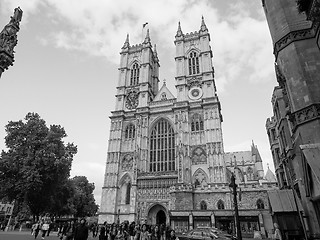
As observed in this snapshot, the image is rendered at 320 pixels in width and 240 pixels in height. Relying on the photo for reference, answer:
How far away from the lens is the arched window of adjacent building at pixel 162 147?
37.8 meters

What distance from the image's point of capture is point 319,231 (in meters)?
11.6

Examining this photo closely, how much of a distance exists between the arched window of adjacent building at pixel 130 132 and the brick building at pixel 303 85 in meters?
28.7

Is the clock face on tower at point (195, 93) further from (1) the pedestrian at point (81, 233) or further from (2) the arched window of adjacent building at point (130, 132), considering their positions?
(1) the pedestrian at point (81, 233)

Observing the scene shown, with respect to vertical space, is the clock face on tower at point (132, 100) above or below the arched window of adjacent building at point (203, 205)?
above

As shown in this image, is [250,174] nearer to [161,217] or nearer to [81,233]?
[161,217]

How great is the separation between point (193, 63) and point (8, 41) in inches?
1500

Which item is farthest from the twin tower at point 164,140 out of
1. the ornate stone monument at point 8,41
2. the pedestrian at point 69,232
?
the ornate stone monument at point 8,41

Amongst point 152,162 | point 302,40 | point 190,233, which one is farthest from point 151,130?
point 302,40

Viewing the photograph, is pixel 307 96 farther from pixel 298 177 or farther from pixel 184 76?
pixel 184 76

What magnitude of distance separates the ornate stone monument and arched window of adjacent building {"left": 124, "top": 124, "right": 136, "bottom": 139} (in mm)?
32311

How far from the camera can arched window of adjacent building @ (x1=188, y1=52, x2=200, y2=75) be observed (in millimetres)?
43747

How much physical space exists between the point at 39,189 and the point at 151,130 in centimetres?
2083

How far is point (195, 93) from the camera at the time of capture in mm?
41625

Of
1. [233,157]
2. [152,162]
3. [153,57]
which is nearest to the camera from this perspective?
[152,162]
